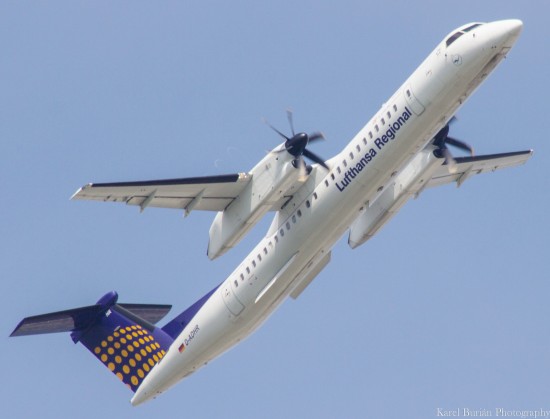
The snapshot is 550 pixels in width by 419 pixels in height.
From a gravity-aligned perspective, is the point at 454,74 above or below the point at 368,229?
above

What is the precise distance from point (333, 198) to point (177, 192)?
3942 millimetres

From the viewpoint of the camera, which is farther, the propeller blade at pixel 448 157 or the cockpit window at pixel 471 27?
the propeller blade at pixel 448 157

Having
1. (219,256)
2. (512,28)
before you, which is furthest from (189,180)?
(512,28)

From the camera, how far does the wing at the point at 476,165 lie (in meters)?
27.6

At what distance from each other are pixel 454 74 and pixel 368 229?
220 inches

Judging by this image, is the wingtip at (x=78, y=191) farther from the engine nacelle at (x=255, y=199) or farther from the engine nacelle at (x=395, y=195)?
the engine nacelle at (x=395, y=195)

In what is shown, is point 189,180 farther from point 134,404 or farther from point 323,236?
point 134,404

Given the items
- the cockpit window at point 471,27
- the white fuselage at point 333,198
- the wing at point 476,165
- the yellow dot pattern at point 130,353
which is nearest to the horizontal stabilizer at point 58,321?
the yellow dot pattern at point 130,353

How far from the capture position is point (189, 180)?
24438mm

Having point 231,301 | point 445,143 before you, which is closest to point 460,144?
point 445,143

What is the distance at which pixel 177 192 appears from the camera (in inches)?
971

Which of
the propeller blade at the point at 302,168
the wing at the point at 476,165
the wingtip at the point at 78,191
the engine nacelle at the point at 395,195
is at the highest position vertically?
the wing at the point at 476,165

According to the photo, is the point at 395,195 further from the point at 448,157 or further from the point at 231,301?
the point at 231,301

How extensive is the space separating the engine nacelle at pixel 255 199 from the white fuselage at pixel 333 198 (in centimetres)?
38
